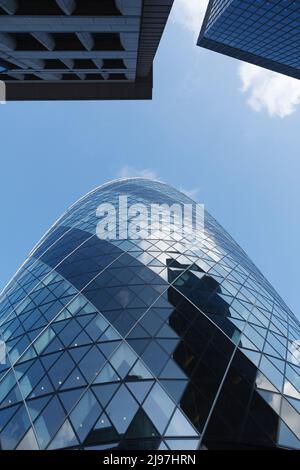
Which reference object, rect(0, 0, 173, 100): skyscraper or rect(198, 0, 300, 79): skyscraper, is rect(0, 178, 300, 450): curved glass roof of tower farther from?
rect(198, 0, 300, 79): skyscraper

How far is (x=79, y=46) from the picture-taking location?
1770 centimetres

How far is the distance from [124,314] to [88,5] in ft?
53.6

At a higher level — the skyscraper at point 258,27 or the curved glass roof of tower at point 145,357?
the skyscraper at point 258,27

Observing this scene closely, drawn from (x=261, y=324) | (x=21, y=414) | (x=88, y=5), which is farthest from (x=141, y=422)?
(x=88, y=5)

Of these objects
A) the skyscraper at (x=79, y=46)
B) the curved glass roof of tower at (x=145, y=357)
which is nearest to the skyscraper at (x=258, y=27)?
the skyscraper at (x=79, y=46)

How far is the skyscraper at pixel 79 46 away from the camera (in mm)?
13930

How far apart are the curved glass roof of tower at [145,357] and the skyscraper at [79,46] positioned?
1358cm

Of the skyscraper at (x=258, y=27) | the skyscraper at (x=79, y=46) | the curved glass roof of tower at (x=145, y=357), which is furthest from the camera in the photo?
the skyscraper at (x=258, y=27)

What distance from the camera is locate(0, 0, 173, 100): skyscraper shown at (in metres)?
13.9

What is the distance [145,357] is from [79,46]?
1889 centimetres

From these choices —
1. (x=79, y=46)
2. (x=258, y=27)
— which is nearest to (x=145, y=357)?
(x=79, y=46)

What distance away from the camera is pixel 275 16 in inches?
2176

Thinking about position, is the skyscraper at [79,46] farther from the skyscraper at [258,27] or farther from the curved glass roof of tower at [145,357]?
the skyscraper at [258,27]

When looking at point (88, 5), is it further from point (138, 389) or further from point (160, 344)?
point (138, 389)
